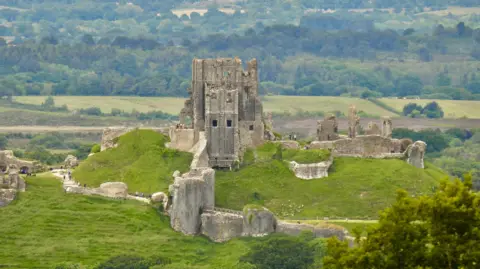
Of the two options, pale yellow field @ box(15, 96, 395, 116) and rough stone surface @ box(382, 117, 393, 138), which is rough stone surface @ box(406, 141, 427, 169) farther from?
pale yellow field @ box(15, 96, 395, 116)

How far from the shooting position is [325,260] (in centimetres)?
4728

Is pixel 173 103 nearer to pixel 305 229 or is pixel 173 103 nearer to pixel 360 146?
pixel 360 146

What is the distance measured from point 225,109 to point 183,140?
246 cm

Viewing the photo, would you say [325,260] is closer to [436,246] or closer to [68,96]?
[436,246]

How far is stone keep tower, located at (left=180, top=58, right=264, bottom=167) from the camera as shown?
7644cm

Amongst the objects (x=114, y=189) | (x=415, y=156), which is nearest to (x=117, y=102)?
(x=415, y=156)

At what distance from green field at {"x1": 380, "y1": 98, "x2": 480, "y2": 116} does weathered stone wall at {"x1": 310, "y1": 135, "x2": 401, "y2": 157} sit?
70.0 m

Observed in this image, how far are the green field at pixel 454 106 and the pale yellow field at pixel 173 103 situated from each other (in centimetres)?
262

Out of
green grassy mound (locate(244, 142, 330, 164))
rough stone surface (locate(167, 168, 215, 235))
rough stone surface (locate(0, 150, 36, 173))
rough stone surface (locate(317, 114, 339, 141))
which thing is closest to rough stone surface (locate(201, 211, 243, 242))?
rough stone surface (locate(167, 168, 215, 235))

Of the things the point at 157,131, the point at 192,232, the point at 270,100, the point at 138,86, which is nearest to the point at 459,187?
the point at 192,232

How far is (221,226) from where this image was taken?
6981 cm

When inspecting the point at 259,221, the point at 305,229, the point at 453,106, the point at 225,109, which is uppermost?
the point at 225,109

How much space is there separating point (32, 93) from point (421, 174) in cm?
9389

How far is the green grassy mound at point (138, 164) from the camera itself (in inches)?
2936
